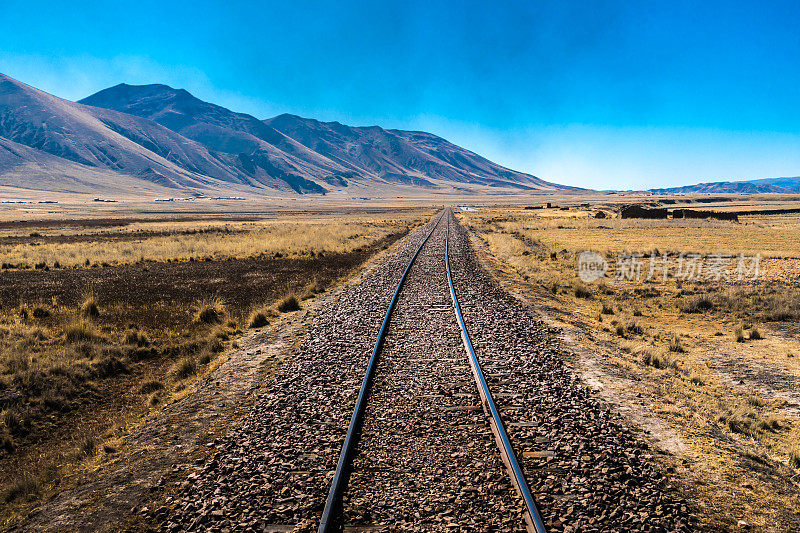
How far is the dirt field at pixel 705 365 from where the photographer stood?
187 inches

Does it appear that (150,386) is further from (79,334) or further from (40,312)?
(40,312)

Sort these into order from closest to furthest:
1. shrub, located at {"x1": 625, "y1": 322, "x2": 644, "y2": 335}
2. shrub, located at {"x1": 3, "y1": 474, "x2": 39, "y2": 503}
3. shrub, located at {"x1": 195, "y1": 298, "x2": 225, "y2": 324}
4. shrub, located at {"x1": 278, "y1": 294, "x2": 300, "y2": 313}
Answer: shrub, located at {"x1": 3, "y1": 474, "x2": 39, "y2": 503}
shrub, located at {"x1": 625, "y1": 322, "x2": 644, "y2": 335}
shrub, located at {"x1": 195, "y1": 298, "x2": 225, "y2": 324}
shrub, located at {"x1": 278, "y1": 294, "x2": 300, "y2": 313}

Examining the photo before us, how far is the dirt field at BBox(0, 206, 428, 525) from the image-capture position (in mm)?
6160

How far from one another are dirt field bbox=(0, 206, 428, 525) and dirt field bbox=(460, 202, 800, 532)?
25.0 ft

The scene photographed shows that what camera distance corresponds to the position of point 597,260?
80.8 ft

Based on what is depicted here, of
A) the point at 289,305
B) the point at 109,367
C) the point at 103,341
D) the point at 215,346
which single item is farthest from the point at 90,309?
the point at 215,346

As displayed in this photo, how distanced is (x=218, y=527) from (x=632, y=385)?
6.81m

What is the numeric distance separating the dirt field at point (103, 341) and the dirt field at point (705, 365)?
7632 millimetres

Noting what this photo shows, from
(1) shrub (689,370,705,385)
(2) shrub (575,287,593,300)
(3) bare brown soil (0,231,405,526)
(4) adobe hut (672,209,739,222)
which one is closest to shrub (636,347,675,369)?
(1) shrub (689,370,705,385)

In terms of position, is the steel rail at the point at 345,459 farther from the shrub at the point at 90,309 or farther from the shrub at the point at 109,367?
the shrub at the point at 90,309

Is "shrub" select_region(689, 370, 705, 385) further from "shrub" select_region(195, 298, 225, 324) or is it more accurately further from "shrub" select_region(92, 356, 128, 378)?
"shrub" select_region(195, 298, 225, 324)

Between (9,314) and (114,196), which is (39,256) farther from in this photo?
(114,196)

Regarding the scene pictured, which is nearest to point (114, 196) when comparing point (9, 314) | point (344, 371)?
point (9, 314)

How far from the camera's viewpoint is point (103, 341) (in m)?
10.6
